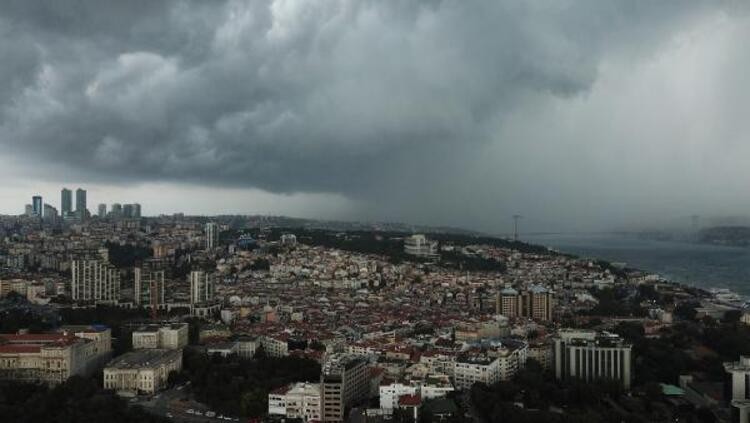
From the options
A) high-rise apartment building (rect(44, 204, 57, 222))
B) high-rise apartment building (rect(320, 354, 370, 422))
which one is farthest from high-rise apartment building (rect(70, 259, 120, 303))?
high-rise apartment building (rect(44, 204, 57, 222))

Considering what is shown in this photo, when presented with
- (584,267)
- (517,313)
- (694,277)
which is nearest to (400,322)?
(517,313)

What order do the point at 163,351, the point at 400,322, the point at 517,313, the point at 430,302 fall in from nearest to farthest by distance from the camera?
the point at 163,351, the point at 400,322, the point at 517,313, the point at 430,302

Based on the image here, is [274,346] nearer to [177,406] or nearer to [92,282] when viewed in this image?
[177,406]

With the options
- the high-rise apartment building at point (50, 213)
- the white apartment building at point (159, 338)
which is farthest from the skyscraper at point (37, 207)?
the white apartment building at point (159, 338)

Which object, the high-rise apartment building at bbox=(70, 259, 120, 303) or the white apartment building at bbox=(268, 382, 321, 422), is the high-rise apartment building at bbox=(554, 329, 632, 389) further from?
the high-rise apartment building at bbox=(70, 259, 120, 303)

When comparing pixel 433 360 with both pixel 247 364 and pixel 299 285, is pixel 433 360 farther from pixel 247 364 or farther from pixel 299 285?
pixel 299 285

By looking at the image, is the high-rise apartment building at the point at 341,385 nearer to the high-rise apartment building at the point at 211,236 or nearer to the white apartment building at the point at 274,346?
the white apartment building at the point at 274,346

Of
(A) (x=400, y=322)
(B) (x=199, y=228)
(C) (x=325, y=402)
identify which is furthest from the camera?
(B) (x=199, y=228)
